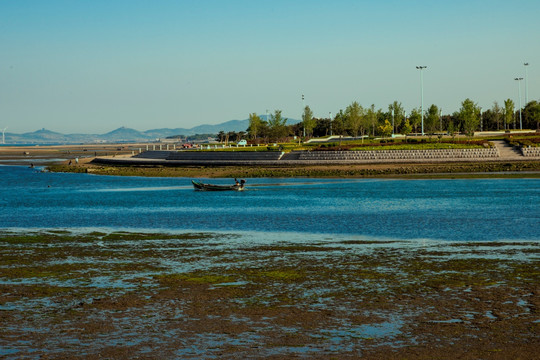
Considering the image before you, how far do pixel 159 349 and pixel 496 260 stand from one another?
14.9 meters

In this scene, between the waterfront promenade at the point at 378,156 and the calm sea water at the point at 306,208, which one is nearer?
the calm sea water at the point at 306,208

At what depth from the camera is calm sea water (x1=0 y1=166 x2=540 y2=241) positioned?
1415 inches

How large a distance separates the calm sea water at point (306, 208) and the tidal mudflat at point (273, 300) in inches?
229

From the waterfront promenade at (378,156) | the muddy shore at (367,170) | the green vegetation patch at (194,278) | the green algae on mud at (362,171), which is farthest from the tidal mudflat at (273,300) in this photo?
the waterfront promenade at (378,156)

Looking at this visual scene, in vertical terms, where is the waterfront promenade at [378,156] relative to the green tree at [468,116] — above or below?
below

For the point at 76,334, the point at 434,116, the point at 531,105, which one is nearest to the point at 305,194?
the point at 76,334

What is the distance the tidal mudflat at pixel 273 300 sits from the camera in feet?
49.1

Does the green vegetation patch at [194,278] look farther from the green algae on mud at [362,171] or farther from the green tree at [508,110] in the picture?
the green tree at [508,110]

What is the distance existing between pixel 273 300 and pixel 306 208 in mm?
28311

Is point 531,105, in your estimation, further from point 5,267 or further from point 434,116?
point 5,267

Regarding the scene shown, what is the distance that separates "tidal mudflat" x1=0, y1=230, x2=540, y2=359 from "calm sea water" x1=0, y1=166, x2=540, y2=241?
19.0ft

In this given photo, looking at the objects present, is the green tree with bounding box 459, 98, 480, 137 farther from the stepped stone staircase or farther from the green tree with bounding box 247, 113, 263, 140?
the green tree with bounding box 247, 113, 263, 140

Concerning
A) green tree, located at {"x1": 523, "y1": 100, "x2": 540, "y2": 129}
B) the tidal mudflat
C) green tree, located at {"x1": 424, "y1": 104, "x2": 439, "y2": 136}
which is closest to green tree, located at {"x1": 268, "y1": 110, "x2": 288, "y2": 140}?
green tree, located at {"x1": 424, "y1": 104, "x2": 439, "y2": 136}

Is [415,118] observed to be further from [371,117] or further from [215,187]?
[215,187]
